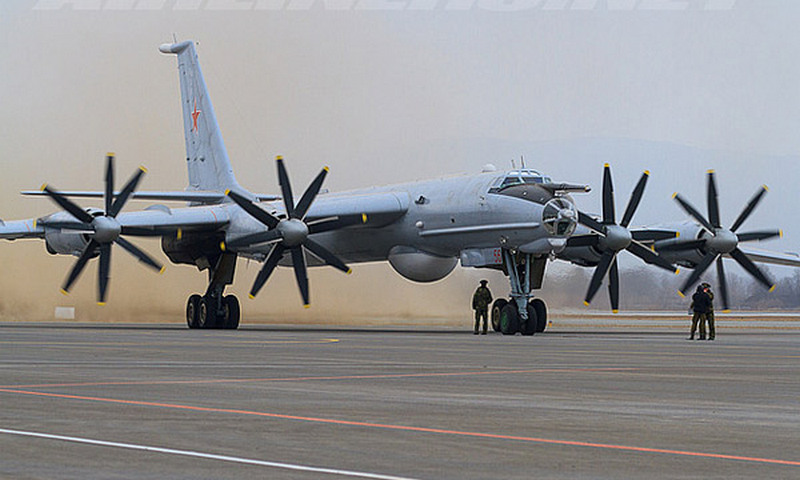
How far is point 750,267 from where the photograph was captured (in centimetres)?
3647

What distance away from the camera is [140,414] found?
9.45 m

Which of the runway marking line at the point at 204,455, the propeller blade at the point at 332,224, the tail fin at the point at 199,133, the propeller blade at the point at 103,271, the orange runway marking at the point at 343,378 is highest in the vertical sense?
the tail fin at the point at 199,133

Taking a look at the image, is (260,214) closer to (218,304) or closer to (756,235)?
(218,304)

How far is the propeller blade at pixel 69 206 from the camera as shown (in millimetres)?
32406

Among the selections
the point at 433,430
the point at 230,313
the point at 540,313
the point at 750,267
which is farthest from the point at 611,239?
the point at 433,430

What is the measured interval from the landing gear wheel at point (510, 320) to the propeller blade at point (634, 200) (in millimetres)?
4872

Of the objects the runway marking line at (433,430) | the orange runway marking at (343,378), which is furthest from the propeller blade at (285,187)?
the runway marking line at (433,430)

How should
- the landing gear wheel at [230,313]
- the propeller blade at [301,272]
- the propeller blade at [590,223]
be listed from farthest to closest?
the landing gear wheel at [230,313]
the propeller blade at [590,223]
the propeller blade at [301,272]

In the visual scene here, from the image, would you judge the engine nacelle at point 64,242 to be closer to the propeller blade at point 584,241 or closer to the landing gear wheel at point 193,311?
the landing gear wheel at point 193,311

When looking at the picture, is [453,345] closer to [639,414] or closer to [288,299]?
[639,414]

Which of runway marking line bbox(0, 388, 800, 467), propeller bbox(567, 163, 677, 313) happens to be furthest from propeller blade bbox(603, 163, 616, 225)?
runway marking line bbox(0, 388, 800, 467)

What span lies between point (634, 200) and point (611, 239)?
1.45 metres

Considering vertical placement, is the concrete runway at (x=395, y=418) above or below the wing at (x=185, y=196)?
below

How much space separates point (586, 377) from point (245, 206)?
19.8m
